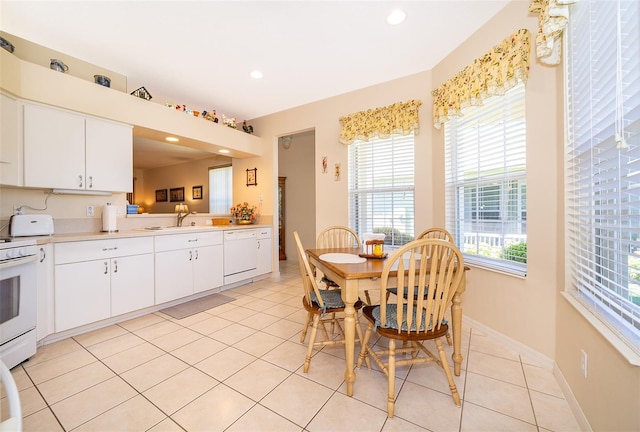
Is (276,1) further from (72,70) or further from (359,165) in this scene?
(72,70)

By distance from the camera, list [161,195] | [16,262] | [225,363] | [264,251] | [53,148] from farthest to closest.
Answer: [161,195]
[264,251]
[53,148]
[225,363]
[16,262]

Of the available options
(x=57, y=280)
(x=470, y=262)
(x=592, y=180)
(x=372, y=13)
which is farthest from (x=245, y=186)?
(x=592, y=180)

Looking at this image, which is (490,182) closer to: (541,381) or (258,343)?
(541,381)

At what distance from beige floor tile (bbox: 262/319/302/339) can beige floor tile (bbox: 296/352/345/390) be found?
0.44 meters

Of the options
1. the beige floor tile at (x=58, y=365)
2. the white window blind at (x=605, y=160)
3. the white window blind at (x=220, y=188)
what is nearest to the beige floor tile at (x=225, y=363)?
the beige floor tile at (x=58, y=365)

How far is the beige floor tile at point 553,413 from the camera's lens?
1347 mm

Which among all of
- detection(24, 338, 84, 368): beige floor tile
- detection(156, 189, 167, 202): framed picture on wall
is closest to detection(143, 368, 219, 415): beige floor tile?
detection(24, 338, 84, 368): beige floor tile

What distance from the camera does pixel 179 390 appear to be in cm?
163

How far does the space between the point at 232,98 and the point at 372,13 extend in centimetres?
237

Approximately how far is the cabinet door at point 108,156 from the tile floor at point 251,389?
1.53m

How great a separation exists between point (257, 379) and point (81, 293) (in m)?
1.88

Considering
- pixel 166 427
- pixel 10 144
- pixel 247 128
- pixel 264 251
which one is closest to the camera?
pixel 166 427

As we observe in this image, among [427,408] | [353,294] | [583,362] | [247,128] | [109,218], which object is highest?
[247,128]

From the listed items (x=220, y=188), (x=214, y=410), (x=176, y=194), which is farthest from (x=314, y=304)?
(x=176, y=194)
